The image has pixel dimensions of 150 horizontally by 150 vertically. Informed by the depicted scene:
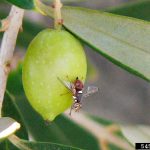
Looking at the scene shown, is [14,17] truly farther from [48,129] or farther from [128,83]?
[128,83]

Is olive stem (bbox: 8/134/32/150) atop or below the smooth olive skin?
below

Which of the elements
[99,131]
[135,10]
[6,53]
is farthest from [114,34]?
[99,131]

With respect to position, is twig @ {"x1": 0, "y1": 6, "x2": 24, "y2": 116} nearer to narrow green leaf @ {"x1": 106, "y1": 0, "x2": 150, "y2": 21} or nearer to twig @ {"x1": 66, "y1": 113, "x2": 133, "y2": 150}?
narrow green leaf @ {"x1": 106, "y1": 0, "x2": 150, "y2": 21}

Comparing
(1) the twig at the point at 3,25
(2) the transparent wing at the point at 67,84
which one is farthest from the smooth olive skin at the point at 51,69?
(1) the twig at the point at 3,25

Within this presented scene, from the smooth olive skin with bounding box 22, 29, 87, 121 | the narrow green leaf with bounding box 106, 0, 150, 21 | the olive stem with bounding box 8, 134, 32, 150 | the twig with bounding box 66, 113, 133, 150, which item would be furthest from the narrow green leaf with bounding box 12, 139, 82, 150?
the twig with bounding box 66, 113, 133, 150

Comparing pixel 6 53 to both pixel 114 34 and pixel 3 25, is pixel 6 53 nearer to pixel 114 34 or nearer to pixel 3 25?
pixel 3 25

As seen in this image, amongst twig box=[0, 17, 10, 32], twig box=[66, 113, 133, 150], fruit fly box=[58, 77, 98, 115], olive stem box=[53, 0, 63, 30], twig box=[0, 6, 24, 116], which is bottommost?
twig box=[66, 113, 133, 150]

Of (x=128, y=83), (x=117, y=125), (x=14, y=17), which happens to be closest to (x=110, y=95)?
(x=128, y=83)

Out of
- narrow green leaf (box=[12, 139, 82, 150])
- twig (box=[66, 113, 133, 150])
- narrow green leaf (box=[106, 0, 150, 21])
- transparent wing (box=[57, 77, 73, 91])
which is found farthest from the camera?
twig (box=[66, 113, 133, 150])
